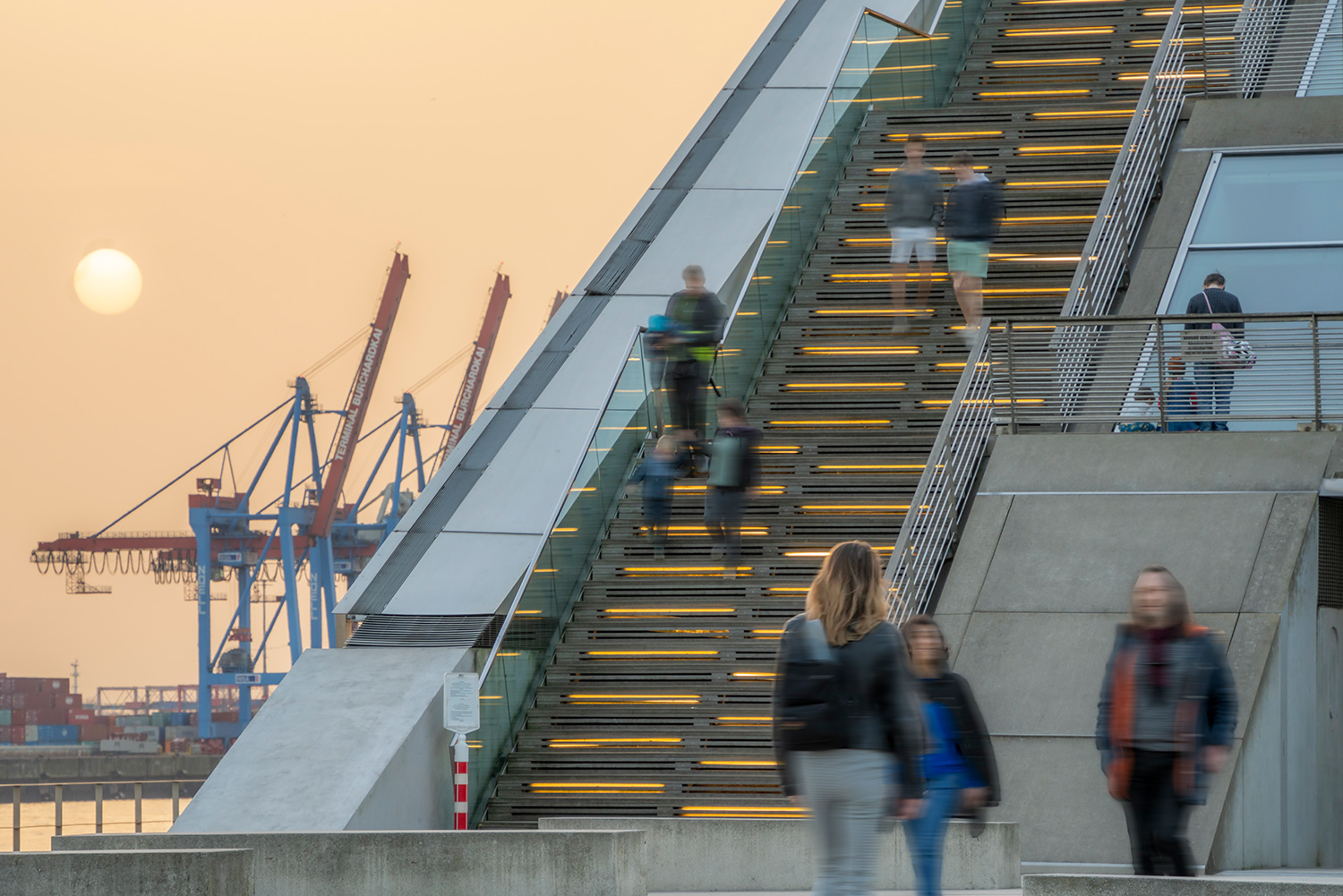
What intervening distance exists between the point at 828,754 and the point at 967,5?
1850 cm

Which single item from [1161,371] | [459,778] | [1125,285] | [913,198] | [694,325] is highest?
[913,198]

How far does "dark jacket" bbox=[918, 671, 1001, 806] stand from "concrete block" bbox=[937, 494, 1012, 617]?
15.5ft

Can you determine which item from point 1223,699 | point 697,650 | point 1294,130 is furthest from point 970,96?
point 1223,699

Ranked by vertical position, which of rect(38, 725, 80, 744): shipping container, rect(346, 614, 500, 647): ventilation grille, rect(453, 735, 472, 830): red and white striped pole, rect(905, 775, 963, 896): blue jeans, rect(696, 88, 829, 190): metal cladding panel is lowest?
rect(905, 775, 963, 896): blue jeans

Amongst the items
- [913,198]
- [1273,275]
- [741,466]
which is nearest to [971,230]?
[913,198]

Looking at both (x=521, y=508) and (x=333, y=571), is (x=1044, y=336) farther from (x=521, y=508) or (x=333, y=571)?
(x=333, y=571)

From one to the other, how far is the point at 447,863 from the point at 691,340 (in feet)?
20.8

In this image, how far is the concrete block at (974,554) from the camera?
12.0 metres

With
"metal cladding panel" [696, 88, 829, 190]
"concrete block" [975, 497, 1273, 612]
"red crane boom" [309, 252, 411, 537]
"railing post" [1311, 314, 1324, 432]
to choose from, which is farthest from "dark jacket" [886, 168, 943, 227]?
"red crane boom" [309, 252, 411, 537]

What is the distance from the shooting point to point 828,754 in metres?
5.54

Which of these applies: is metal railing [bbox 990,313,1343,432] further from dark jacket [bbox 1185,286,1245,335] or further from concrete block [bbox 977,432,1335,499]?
concrete block [bbox 977,432,1335,499]

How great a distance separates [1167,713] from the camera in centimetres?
661

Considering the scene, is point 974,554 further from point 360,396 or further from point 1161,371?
point 360,396

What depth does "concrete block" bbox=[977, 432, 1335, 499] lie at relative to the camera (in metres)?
12.2
